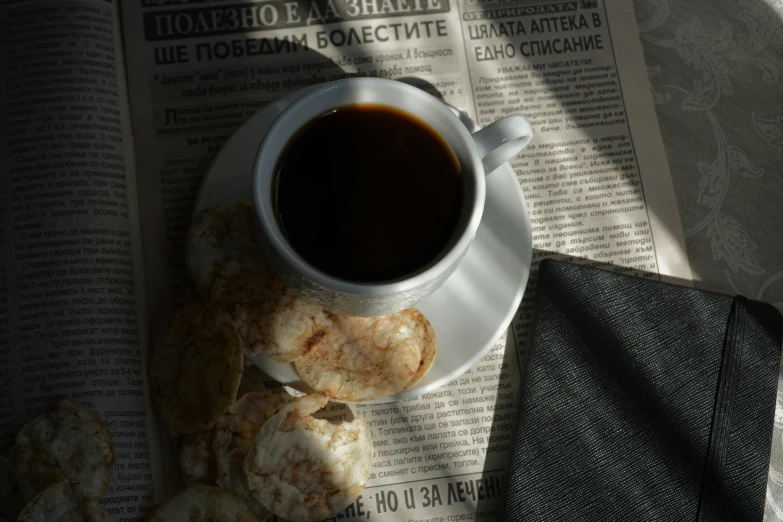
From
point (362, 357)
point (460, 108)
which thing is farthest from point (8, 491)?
point (460, 108)

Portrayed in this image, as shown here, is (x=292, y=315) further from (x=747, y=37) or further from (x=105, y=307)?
(x=747, y=37)

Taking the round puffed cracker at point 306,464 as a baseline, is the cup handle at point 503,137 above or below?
above

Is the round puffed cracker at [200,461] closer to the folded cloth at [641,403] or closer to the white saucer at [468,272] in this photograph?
the white saucer at [468,272]

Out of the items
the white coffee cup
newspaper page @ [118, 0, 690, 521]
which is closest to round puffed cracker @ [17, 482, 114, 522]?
newspaper page @ [118, 0, 690, 521]

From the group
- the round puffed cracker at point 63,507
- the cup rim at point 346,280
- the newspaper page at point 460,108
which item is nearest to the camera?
the cup rim at point 346,280

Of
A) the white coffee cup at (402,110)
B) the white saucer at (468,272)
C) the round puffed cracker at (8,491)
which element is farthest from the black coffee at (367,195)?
the round puffed cracker at (8,491)

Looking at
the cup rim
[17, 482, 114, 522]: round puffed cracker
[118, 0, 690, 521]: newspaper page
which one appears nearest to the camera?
the cup rim

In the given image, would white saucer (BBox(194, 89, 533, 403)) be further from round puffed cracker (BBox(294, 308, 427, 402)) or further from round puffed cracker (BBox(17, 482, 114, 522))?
round puffed cracker (BBox(17, 482, 114, 522))
